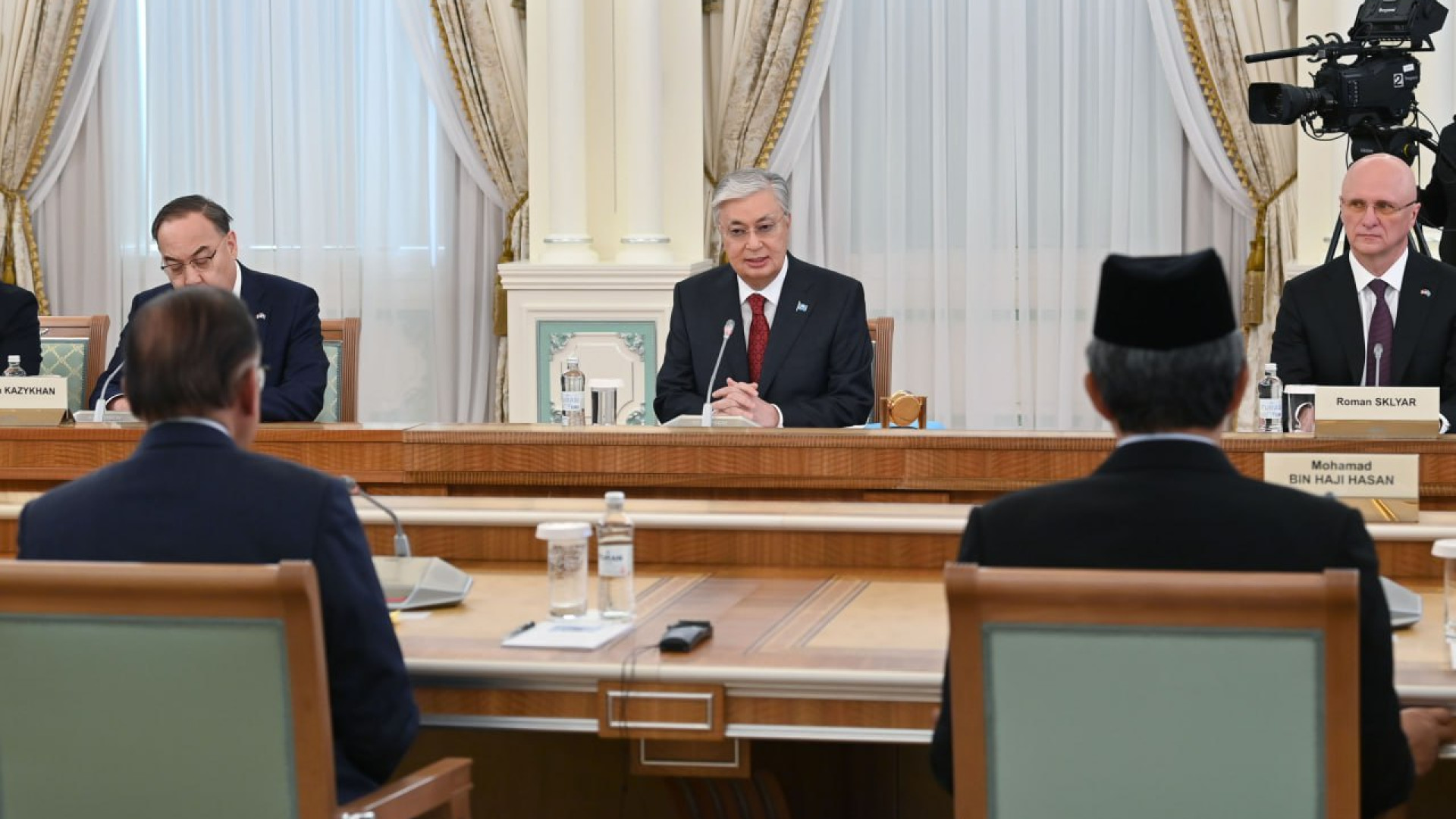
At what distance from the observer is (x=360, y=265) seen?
22.0 ft

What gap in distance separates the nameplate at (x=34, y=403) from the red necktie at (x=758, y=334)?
1605mm

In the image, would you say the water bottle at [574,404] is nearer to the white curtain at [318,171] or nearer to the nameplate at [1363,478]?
the nameplate at [1363,478]

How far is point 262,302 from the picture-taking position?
414 cm

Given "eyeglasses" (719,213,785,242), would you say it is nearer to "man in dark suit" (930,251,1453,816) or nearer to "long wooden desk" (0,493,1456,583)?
"long wooden desk" (0,493,1456,583)

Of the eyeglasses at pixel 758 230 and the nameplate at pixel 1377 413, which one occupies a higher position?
the eyeglasses at pixel 758 230

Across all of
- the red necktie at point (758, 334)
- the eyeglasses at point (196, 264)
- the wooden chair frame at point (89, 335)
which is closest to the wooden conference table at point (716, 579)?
the eyeglasses at point (196, 264)

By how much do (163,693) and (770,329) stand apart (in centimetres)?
262

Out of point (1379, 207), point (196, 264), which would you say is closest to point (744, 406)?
point (196, 264)

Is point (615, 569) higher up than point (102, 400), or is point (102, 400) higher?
point (102, 400)

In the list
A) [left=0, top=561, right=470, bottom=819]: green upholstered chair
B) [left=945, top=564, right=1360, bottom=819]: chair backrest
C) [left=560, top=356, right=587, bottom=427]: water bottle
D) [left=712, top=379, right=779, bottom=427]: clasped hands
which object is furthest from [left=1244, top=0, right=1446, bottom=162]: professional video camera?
[left=0, top=561, right=470, bottom=819]: green upholstered chair

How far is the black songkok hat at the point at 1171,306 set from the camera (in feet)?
5.45

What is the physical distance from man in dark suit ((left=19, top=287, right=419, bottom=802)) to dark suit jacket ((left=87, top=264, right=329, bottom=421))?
2.19 meters

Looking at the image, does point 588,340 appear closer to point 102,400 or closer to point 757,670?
point 102,400

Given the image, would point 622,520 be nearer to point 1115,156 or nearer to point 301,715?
point 301,715
